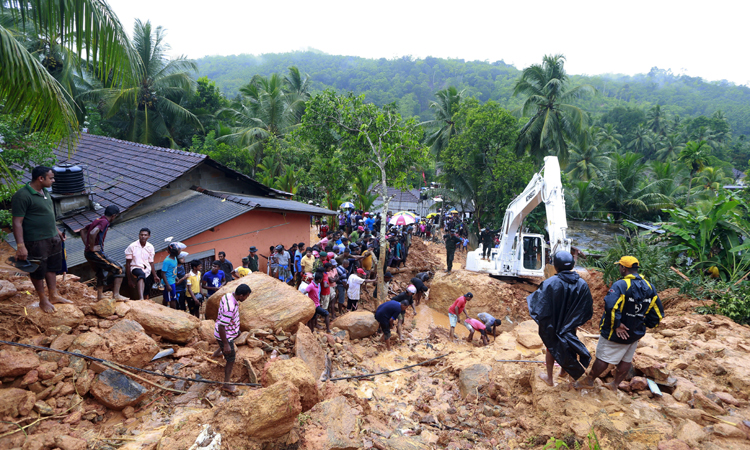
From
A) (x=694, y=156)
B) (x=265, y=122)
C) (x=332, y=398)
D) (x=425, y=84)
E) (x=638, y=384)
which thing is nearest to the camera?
(x=332, y=398)

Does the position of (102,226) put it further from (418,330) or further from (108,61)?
(418,330)

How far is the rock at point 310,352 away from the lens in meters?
5.66

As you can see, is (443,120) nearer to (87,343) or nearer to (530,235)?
(530,235)

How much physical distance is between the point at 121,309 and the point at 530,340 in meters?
6.60

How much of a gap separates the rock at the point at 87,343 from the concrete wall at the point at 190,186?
5886 millimetres

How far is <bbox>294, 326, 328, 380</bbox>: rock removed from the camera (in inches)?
223

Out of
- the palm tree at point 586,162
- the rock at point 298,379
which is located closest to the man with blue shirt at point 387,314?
the rock at point 298,379

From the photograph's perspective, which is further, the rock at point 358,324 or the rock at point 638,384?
the rock at point 358,324

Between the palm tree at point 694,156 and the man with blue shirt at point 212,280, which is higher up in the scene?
the palm tree at point 694,156

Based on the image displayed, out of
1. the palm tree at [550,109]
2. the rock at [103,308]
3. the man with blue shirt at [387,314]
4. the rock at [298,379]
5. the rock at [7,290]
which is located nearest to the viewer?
the rock at [298,379]

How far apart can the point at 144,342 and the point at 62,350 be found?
31.1 inches

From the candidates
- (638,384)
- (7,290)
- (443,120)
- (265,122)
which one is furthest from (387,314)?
(443,120)

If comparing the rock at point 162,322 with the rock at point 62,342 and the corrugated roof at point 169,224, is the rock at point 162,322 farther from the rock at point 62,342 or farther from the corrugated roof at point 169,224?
the corrugated roof at point 169,224

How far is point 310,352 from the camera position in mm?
5910
